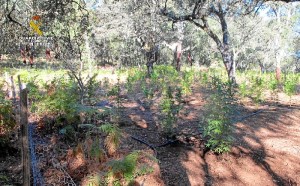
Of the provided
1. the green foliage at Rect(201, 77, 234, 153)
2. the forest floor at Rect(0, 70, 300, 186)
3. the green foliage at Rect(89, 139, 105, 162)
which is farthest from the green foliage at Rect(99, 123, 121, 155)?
the green foliage at Rect(201, 77, 234, 153)

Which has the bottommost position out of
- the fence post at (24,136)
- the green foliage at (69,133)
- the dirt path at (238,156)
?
the dirt path at (238,156)

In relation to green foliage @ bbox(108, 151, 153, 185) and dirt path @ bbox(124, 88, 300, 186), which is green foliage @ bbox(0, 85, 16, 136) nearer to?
dirt path @ bbox(124, 88, 300, 186)

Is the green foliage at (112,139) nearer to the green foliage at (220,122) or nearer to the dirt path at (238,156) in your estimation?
the dirt path at (238,156)

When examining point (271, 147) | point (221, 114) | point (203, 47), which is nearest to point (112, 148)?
point (221, 114)

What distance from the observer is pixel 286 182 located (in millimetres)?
4809

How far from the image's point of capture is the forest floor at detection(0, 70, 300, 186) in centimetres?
468

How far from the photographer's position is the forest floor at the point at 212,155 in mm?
4680

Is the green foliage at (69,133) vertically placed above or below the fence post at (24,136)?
below

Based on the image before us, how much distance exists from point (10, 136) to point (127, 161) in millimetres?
3013

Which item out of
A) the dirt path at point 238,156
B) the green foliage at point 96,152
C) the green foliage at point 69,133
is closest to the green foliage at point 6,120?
the green foliage at point 69,133

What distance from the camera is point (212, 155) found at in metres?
5.45

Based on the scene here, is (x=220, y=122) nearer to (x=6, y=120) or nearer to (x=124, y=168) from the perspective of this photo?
(x=124, y=168)

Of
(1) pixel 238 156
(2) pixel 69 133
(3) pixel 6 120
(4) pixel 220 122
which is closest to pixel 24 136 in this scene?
(3) pixel 6 120

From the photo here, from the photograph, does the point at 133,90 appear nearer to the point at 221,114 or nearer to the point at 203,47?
the point at 221,114
